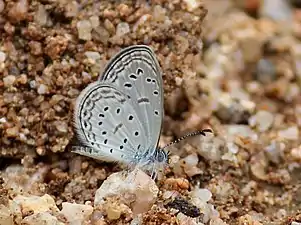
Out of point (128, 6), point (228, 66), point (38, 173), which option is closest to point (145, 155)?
point (38, 173)

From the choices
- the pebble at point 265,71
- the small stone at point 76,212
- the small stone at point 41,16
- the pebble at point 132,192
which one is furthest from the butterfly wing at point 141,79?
the pebble at point 265,71

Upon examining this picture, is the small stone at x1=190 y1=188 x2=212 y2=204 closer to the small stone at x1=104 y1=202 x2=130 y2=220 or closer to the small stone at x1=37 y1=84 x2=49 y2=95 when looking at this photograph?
the small stone at x1=104 y1=202 x2=130 y2=220

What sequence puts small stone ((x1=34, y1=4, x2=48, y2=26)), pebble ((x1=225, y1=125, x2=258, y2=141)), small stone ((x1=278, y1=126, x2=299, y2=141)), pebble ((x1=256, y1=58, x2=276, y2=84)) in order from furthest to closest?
pebble ((x1=256, y1=58, x2=276, y2=84)), small stone ((x1=278, y1=126, x2=299, y2=141)), pebble ((x1=225, y1=125, x2=258, y2=141)), small stone ((x1=34, y1=4, x2=48, y2=26))

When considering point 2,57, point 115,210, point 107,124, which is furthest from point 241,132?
point 2,57

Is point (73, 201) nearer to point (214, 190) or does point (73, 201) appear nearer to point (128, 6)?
point (214, 190)

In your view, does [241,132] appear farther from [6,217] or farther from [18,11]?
[6,217]

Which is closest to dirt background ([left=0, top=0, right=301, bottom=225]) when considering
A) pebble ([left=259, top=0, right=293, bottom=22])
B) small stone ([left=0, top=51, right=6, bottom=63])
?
small stone ([left=0, top=51, right=6, bottom=63])

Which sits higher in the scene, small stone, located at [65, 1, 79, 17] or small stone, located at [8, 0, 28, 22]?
small stone, located at [65, 1, 79, 17]
